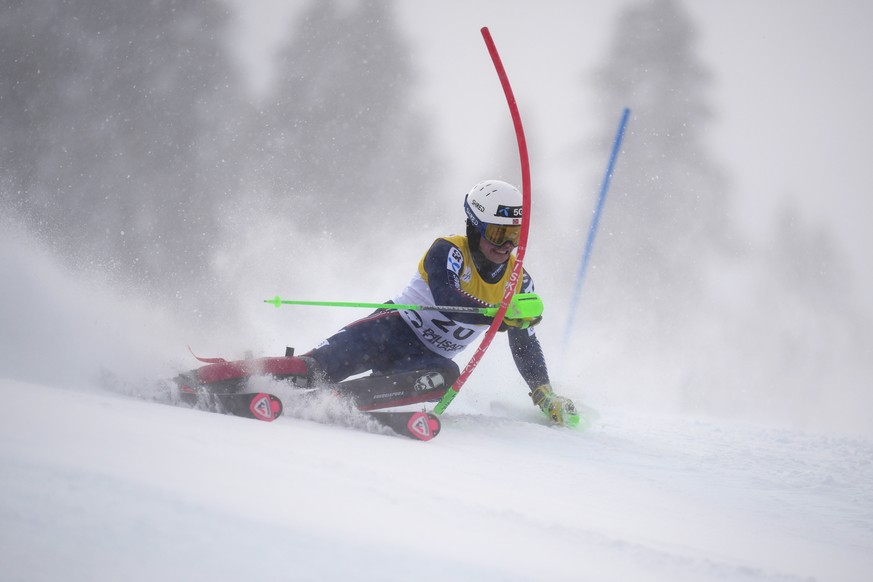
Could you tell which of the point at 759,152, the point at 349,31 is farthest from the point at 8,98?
the point at 759,152

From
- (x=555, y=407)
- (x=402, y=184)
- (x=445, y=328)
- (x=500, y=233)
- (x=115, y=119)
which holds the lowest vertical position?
(x=555, y=407)

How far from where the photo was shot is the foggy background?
12312mm

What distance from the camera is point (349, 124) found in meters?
14.6

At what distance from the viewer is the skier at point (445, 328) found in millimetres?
3668

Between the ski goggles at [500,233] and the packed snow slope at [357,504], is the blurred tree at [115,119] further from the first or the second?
the packed snow slope at [357,504]

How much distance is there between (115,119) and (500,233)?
543 inches

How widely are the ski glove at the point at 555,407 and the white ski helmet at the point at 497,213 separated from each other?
110cm

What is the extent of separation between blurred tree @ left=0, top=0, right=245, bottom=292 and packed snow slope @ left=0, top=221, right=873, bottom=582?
11760 millimetres

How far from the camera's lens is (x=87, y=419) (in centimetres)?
171

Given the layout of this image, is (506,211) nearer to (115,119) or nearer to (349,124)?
(349,124)

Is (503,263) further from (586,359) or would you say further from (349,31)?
(349,31)

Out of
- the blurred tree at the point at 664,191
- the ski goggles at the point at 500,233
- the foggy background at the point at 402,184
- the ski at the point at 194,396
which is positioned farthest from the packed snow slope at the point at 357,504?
the blurred tree at the point at 664,191

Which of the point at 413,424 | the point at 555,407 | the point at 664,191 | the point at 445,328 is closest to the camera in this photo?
the point at 413,424

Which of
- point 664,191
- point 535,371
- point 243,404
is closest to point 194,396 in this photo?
point 243,404
